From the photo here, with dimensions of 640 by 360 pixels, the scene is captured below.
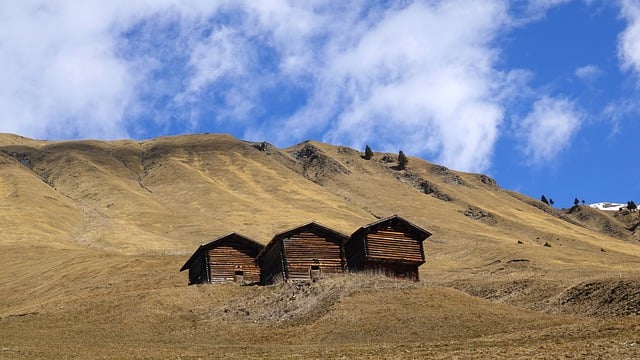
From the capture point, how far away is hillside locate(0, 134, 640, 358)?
34.0 metres

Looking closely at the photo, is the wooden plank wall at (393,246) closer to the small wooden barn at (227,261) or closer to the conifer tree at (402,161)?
the small wooden barn at (227,261)

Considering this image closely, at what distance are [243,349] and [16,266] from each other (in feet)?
163

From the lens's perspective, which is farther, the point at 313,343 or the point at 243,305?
the point at 243,305

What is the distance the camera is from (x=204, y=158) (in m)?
160

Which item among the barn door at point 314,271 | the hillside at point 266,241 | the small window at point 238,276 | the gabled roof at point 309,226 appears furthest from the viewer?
the small window at point 238,276

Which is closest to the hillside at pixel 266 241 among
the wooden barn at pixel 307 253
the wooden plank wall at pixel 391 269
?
the wooden plank wall at pixel 391 269

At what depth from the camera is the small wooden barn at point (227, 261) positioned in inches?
2297

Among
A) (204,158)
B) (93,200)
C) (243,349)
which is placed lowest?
(243,349)

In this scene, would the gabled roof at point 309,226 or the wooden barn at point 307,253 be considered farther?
the gabled roof at point 309,226

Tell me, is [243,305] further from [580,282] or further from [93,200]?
[93,200]

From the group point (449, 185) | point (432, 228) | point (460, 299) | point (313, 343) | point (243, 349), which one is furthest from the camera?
point (449, 185)

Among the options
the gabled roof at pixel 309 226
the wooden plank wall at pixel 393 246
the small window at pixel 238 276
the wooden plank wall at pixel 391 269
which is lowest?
the wooden plank wall at pixel 391 269

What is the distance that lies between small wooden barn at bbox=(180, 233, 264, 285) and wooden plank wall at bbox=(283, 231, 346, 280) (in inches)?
247

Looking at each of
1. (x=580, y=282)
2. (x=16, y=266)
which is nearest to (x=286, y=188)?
(x=16, y=266)
